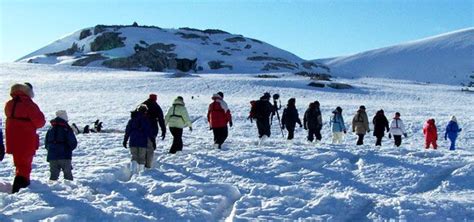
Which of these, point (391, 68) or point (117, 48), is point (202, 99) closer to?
point (117, 48)

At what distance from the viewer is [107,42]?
8962cm

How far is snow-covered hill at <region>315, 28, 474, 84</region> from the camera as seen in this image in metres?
95.8

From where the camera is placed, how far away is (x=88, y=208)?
867 centimetres

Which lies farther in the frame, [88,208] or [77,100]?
[77,100]

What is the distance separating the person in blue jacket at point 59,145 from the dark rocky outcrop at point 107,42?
7756 centimetres

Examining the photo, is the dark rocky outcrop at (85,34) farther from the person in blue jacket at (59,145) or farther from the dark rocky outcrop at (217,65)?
the person in blue jacket at (59,145)

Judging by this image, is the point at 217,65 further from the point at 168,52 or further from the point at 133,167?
the point at 133,167

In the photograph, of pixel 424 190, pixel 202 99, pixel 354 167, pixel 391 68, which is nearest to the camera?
pixel 424 190

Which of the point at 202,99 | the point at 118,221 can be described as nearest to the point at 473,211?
the point at 118,221

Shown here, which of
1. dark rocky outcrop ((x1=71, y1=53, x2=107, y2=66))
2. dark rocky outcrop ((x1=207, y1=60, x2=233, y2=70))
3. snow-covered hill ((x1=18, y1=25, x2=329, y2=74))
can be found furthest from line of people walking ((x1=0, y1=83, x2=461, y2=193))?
dark rocky outcrop ((x1=71, y1=53, x2=107, y2=66))

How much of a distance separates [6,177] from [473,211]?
356 inches

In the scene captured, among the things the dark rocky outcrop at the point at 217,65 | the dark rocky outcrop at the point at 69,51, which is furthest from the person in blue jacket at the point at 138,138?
the dark rocky outcrop at the point at 69,51

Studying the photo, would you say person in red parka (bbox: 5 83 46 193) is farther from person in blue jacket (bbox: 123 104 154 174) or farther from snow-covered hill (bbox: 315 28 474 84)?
snow-covered hill (bbox: 315 28 474 84)

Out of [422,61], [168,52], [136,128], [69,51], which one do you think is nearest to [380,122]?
[136,128]
